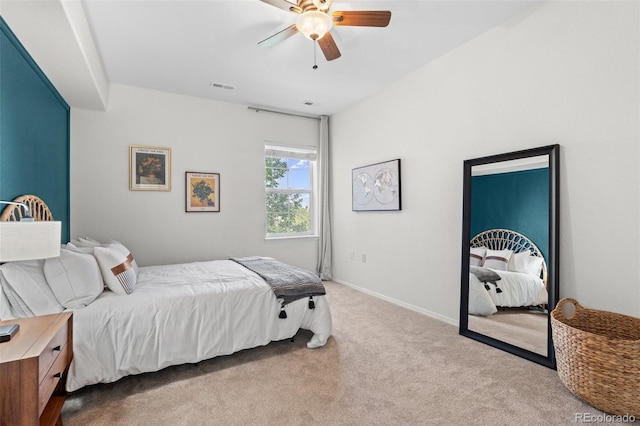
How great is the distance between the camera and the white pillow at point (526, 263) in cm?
242

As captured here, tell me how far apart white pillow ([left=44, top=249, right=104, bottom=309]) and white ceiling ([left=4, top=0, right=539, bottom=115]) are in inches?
57.4

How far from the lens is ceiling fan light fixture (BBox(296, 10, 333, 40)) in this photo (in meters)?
2.00

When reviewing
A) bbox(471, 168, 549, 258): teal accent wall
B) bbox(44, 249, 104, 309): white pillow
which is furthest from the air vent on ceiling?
bbox(471, 168, 549, 258): teal accent wall

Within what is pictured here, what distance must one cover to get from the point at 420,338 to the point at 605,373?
1275 mm

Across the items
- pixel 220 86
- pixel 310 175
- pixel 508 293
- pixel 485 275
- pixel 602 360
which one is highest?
pixel 220 86

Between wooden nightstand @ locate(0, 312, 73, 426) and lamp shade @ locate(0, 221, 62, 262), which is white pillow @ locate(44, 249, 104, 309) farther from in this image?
lamp shade @ locate(0, 221, 62, 262)

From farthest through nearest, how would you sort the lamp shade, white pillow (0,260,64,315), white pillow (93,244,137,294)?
white pillow (93,244,137,294), white pillow (0,260,64,315), the lamp shade

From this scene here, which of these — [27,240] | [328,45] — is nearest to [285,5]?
[328,45]

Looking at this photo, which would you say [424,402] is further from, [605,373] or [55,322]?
[55,322]

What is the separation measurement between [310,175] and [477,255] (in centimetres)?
293

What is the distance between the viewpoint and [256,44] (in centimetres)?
289

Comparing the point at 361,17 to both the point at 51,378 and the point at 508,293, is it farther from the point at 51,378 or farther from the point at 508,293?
the point at 51,378

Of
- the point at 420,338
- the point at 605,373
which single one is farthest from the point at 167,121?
the point at 605,373

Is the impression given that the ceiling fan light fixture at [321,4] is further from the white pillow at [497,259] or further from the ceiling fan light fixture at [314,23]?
the white pillow at [497,259]
